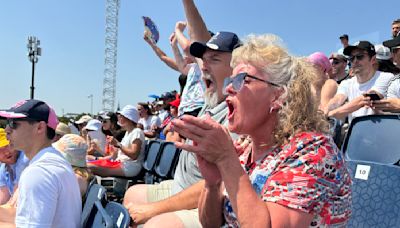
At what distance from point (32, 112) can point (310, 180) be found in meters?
2.27

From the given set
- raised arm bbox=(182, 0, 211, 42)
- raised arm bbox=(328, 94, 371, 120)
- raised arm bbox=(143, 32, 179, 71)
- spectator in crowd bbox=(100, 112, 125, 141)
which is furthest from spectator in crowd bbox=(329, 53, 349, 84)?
spectator in crowd bbox=(100, 112, 125, 141)

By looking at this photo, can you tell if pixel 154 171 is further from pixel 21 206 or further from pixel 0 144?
pixel 21 206

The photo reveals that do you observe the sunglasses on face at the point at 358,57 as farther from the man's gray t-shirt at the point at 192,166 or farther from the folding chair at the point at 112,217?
the folding chair at the point at 112,217

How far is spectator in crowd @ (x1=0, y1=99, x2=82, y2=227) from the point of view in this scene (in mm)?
2371

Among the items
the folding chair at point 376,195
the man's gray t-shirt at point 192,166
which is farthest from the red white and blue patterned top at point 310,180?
the folding chair at point 376,195

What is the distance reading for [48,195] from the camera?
2.42 m

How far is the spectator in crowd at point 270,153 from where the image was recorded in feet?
4.64

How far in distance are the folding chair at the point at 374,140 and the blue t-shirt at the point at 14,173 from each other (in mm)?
2999

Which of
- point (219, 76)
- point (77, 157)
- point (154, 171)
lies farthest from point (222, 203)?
Answer: point (154, 171)

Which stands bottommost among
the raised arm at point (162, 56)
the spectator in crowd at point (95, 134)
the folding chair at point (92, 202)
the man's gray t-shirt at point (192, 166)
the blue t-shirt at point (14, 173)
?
the spectator in crowd at point (95, 134)

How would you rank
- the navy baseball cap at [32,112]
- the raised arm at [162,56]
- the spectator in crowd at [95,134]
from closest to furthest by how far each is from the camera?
1. the navy baseball cap at [32,112]
2. the raised arm at [162,56]
3. the spectator in crowd at [95,134]

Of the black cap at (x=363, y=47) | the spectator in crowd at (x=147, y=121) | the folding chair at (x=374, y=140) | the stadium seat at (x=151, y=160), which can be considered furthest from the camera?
the spectator in crowd at (x=147, y=121)

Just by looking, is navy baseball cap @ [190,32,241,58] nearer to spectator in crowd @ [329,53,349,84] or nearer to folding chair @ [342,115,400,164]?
folding chair @ [342,115,400,164]

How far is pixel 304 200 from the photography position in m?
1.40
